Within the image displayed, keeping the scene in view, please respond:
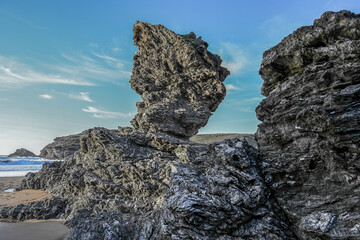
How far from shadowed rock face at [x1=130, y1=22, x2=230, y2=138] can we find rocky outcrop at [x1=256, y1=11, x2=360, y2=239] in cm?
874

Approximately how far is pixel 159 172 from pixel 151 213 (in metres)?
2.67

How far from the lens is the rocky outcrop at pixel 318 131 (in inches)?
296

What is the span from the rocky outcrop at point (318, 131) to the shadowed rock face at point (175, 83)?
8.74 metres

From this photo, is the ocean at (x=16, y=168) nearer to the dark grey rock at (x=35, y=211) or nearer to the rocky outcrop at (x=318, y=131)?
the dark grey rock at (x=35, y=211)

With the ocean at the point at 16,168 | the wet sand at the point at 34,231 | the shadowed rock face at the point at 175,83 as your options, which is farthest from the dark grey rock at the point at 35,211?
the ocean at the point at 16,168

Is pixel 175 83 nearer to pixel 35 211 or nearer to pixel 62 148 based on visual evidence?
pixel 35 211

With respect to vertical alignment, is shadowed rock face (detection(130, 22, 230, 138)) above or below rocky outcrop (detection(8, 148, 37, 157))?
above

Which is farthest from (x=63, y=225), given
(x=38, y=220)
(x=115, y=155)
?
(x=115, y=155)

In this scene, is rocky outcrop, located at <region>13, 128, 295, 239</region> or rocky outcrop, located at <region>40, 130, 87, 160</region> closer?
rocky outcrop, located at <region>13, 128, 295, 239</region>

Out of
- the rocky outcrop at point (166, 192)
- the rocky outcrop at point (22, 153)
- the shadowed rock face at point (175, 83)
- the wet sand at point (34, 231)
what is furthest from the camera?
the rocky outcrop at point (22, 153)

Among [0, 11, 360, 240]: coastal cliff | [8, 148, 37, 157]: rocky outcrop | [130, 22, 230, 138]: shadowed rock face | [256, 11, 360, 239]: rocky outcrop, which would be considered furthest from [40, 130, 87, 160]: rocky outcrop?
[256, 11, 360, 239]: rocky outcrop

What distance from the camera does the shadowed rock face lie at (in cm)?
1967

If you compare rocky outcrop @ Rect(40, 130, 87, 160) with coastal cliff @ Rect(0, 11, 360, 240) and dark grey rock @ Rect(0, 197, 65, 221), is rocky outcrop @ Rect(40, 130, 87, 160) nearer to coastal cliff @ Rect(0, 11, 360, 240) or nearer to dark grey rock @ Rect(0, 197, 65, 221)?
dark grey rock @ Rect(0, 197, 65, 221)

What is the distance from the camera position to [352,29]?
386 inches
